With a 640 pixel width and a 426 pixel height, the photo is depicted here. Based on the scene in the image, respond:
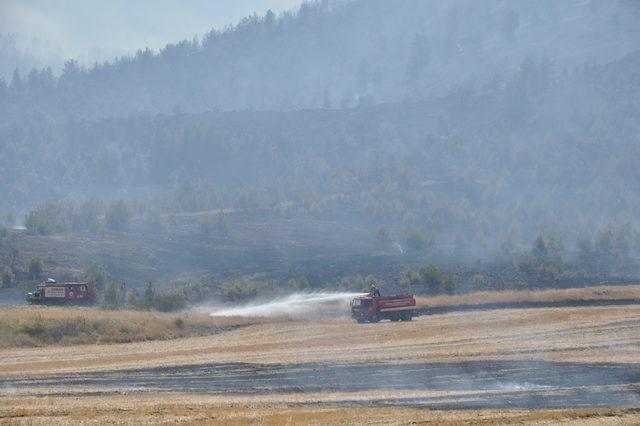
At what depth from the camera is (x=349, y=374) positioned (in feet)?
111

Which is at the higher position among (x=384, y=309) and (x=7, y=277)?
(x=7, y=277)

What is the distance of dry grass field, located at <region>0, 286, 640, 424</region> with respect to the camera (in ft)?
81.4

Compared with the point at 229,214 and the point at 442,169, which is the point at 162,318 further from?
the point at 442,169

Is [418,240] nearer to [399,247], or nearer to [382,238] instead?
[399,247]

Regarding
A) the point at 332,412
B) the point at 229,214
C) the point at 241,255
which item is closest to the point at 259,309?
the point at 332,412

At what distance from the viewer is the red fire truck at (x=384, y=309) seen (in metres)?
61.8

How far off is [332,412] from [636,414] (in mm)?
8560

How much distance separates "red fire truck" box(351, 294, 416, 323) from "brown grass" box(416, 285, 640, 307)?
1074 cm

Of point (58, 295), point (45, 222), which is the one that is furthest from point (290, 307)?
point (45, 222)

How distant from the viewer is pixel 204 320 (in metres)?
61.6

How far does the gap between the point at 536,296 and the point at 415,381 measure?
45849 millimetres

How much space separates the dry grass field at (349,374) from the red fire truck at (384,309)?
16.5 ft

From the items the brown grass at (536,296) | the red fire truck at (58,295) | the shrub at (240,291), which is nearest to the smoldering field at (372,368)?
the brown grass at (536,296)

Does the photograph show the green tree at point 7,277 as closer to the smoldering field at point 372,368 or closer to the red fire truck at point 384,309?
the smoldering field at point 372,368
